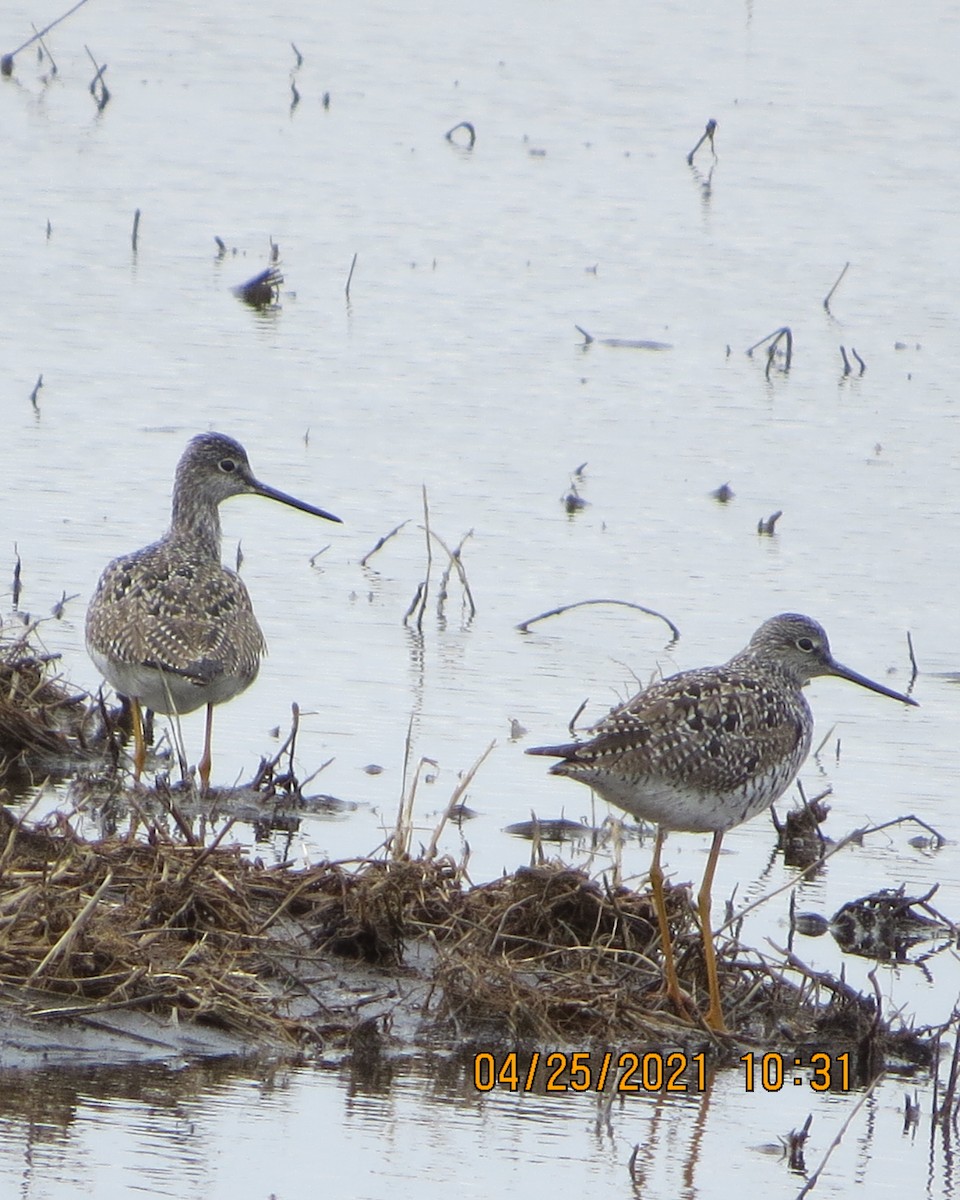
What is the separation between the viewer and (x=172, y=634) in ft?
29.0

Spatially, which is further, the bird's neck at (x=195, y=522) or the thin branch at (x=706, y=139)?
the thin branch at (x=706, y=139)

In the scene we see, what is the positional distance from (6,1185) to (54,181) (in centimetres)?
1459

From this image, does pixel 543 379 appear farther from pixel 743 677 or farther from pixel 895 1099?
pixel 895 1099

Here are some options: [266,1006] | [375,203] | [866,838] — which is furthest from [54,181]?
[266,1006]

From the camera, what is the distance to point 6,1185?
5.19 metres

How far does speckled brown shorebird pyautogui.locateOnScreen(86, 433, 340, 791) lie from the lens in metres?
8.72

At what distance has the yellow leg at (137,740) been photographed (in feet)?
28.5

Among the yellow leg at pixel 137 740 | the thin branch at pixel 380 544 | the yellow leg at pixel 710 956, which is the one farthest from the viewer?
the thin branch at pixel 380 544

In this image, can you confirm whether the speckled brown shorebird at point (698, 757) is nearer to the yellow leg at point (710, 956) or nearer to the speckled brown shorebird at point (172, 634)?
the yellow leg at point (710, 956)

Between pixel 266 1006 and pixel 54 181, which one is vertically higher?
pixel 54 181

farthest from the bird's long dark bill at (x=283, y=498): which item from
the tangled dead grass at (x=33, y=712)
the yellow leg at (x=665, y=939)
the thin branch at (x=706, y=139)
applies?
the thin branch at (x=706, y=139)

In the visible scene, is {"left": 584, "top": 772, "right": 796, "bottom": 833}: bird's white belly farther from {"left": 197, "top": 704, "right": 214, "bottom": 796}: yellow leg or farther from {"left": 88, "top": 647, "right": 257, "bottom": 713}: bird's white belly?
{"left": 88, "top": 647, "right": 257, "bottom": 713}: bird's white belly

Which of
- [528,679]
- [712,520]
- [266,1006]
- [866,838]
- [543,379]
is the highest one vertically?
[543,379]
